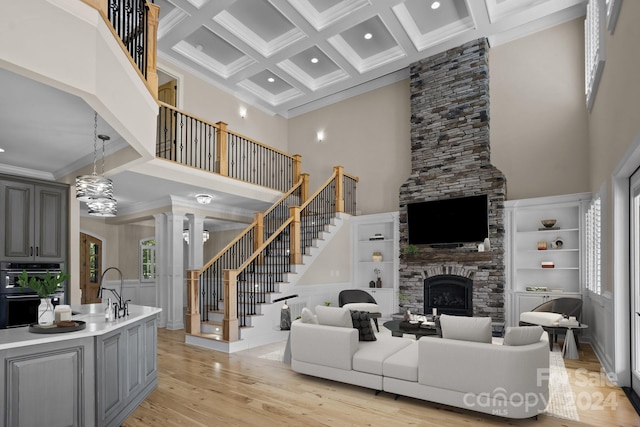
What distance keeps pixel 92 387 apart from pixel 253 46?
23.6 feet

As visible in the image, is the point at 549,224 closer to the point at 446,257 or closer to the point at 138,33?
the point at 446,257

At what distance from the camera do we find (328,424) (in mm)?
3543

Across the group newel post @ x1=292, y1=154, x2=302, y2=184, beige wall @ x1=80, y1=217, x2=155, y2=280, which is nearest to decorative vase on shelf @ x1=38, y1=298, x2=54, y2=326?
newel post @ x1=292, y1=154, x2=302, y2=184

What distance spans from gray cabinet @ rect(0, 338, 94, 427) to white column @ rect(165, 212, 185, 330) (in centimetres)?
533

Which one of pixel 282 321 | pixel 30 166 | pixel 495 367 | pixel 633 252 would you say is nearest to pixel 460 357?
pixel 495 367

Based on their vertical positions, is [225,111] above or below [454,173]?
above

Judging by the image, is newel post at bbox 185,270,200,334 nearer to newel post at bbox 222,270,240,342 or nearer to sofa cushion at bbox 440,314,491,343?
newel post at bbox 222,270,240,342

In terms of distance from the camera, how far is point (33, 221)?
580cm

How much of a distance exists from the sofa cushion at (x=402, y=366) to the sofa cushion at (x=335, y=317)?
26.1 inches

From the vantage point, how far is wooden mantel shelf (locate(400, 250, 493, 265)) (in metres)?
7.63

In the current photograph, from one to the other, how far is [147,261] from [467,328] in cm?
1021

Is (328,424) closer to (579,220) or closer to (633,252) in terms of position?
(633,252)

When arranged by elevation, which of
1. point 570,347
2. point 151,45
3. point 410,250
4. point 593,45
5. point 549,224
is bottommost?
point 570,347

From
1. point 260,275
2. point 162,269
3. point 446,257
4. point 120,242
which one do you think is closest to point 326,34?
point 260,275
